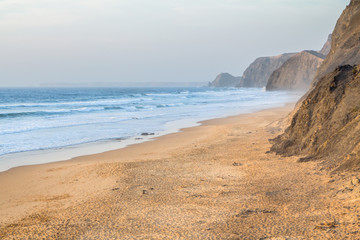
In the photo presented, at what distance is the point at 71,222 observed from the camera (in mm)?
5820

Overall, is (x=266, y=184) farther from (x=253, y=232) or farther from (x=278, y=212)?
(x=253, y=232)

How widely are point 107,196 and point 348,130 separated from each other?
5.79 meters

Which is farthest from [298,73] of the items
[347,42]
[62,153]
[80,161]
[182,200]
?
[182,200]

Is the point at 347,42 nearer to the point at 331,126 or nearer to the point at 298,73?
the point at 331,126

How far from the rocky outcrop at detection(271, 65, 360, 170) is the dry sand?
1.71 feet

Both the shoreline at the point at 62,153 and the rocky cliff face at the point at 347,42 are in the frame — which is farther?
the rocky cliff face at the point at 347,42

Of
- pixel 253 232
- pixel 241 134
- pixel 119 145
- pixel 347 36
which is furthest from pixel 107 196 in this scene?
pixel 347 36

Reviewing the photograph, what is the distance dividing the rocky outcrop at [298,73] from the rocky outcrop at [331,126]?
87.6 meters

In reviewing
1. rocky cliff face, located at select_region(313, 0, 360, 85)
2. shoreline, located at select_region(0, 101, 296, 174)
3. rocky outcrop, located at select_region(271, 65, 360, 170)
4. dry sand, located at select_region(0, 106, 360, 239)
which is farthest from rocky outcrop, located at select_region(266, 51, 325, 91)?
dry sand, located at select_region(0, 106, 360, 239)

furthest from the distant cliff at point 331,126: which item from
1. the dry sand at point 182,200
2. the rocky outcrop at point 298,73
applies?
the rocky outcrop at point 298,73

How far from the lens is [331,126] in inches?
364

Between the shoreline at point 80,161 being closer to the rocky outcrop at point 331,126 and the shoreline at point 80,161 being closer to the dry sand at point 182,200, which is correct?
the dry sand at point 182,200

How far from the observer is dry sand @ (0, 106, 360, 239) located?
5207mm

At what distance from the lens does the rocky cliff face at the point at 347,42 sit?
65.0 feet
